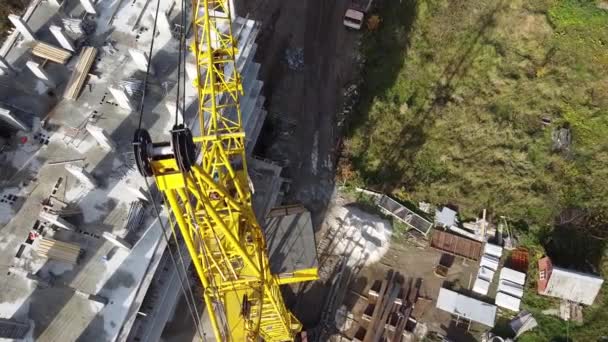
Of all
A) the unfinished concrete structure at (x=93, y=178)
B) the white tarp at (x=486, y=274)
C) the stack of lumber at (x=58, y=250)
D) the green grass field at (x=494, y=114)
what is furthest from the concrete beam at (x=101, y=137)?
the white tarp at (x=486, y=274)

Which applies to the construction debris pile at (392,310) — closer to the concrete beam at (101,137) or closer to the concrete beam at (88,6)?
the concrete beam at (101,137)

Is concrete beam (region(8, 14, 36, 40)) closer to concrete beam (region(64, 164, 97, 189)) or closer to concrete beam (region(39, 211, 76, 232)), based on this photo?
concrete beam (region(64, 164, 97, 189))

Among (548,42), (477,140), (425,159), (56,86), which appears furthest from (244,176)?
(548,42)

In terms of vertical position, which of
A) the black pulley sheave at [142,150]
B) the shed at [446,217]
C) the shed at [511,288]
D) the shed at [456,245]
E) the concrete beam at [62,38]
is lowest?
the shed at [511,288]

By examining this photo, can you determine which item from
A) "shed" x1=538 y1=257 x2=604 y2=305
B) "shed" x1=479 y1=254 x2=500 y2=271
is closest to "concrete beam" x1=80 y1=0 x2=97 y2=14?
"shed" x1=479 y1=254 x2=500 y2=271

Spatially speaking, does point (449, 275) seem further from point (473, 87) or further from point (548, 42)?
point (548, 42)
